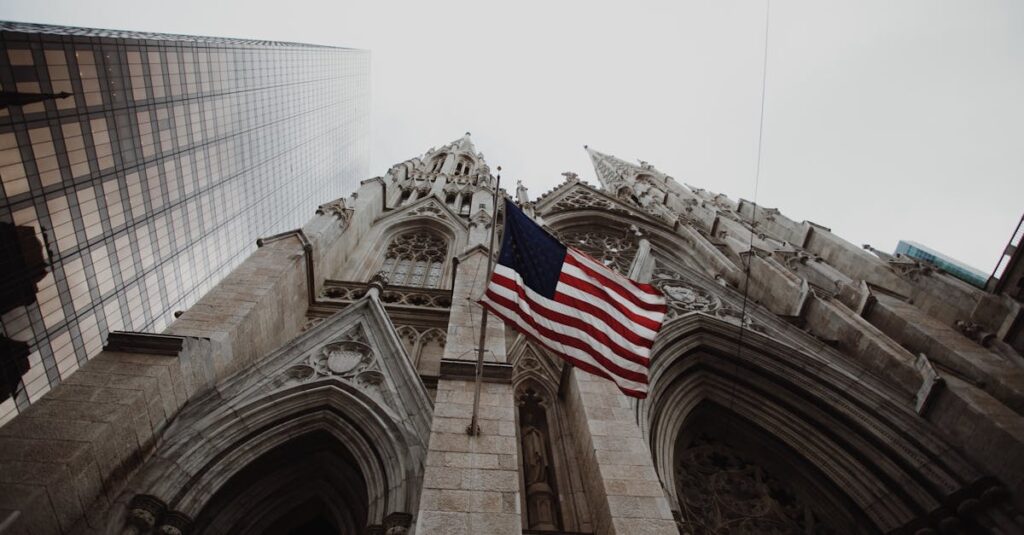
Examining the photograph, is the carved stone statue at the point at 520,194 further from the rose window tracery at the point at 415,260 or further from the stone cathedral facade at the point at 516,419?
the stone cathedral facade at the point at 516,419

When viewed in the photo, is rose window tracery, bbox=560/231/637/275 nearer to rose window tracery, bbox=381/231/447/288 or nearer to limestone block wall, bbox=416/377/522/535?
rose window tracery, bbox=381/231/447/288

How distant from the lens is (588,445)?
644 cm

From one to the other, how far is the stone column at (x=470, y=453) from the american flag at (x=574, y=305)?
3.16 feet

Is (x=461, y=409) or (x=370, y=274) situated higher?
(x=370, y=274)

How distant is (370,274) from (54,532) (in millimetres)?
9481

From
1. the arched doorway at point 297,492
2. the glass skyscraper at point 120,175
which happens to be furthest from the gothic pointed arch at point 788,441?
the glass skyscraper at point 120,175

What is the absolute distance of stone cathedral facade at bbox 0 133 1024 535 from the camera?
5.55 meters

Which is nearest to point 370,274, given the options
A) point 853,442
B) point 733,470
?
point 733,470

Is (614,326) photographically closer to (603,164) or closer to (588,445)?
(588,445)

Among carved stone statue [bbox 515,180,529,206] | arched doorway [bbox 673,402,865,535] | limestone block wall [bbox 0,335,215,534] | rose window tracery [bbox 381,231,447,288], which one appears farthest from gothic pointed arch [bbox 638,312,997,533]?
carved stone statue [bbox 515,180,529,206]

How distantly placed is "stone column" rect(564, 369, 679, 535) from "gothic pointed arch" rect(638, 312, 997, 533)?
4.75 feet

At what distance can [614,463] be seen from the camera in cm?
598

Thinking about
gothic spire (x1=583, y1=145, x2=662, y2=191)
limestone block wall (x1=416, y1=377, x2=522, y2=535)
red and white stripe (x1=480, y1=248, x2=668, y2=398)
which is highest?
gothic spire (x1=583, y1=145, x2=662, y2=191)

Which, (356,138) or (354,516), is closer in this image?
(354,516)
